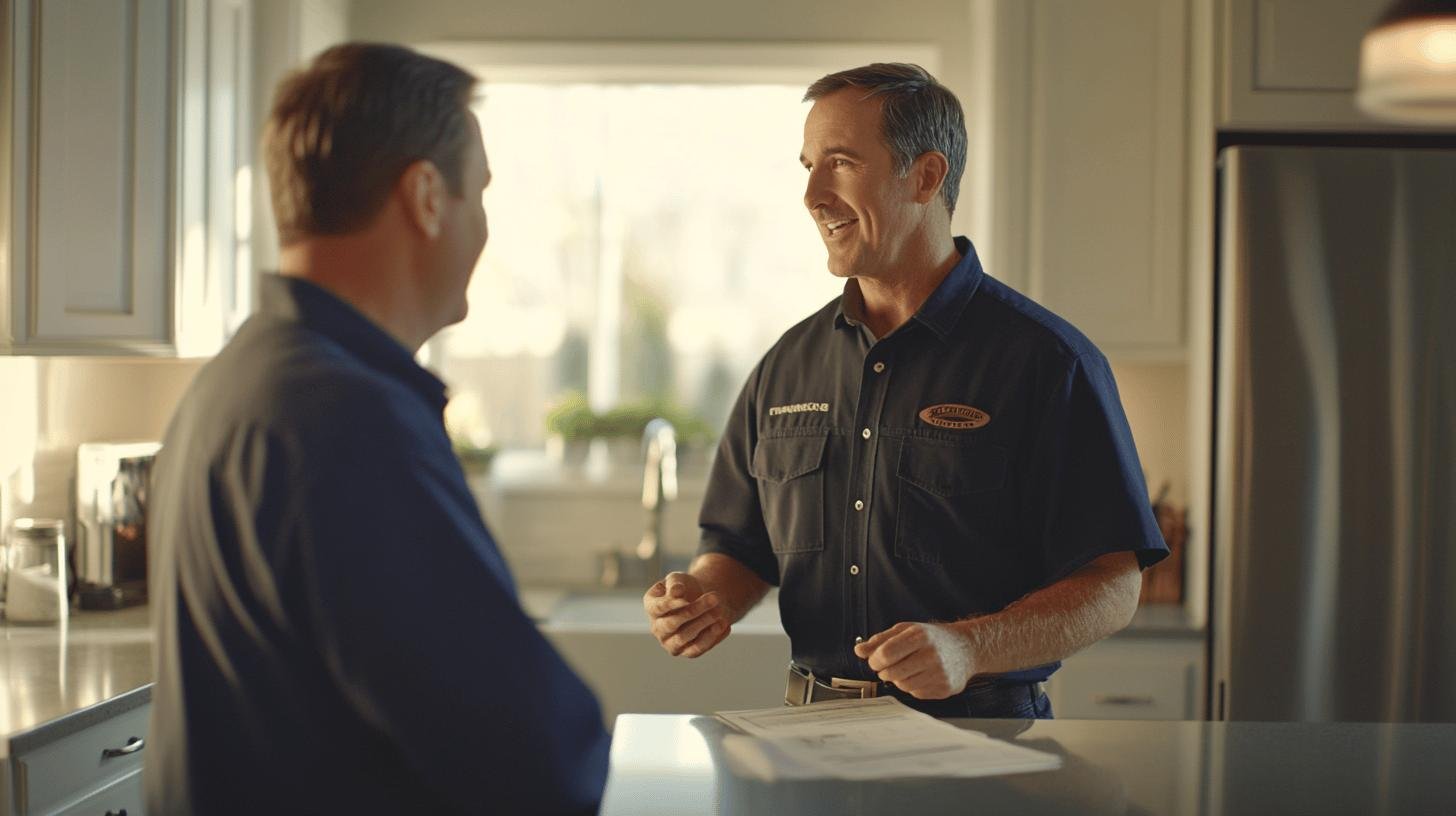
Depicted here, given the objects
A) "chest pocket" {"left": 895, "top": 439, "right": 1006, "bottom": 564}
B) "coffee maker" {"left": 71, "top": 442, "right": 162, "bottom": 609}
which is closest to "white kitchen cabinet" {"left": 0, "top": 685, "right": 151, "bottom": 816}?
"coffee maker" {"left": 71, "top": 442, "right": 162, "bottom": 609}

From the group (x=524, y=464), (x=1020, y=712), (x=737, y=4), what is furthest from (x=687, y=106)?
(x=1020, y=712)

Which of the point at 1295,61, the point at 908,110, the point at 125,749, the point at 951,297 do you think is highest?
the point at 1295,61

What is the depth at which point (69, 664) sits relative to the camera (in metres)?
2.36

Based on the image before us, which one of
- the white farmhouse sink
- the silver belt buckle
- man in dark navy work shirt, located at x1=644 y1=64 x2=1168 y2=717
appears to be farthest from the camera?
the white farmhouse sink

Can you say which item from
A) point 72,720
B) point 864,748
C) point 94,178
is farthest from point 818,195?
point 94,178

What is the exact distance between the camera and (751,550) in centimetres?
204

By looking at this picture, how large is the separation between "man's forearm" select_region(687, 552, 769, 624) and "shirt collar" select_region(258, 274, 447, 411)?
93 centimetres

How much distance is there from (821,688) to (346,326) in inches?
39.8

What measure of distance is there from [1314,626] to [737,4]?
2158mm

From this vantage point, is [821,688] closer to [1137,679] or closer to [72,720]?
[72,720]

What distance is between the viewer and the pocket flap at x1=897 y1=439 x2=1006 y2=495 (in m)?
1.80

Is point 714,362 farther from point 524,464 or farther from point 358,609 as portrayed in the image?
point 358,609

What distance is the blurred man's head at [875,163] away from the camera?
1911 mm

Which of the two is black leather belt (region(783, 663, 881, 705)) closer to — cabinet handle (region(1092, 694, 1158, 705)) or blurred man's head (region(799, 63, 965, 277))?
blurred man's head (region(799, 63, 965, 277))
